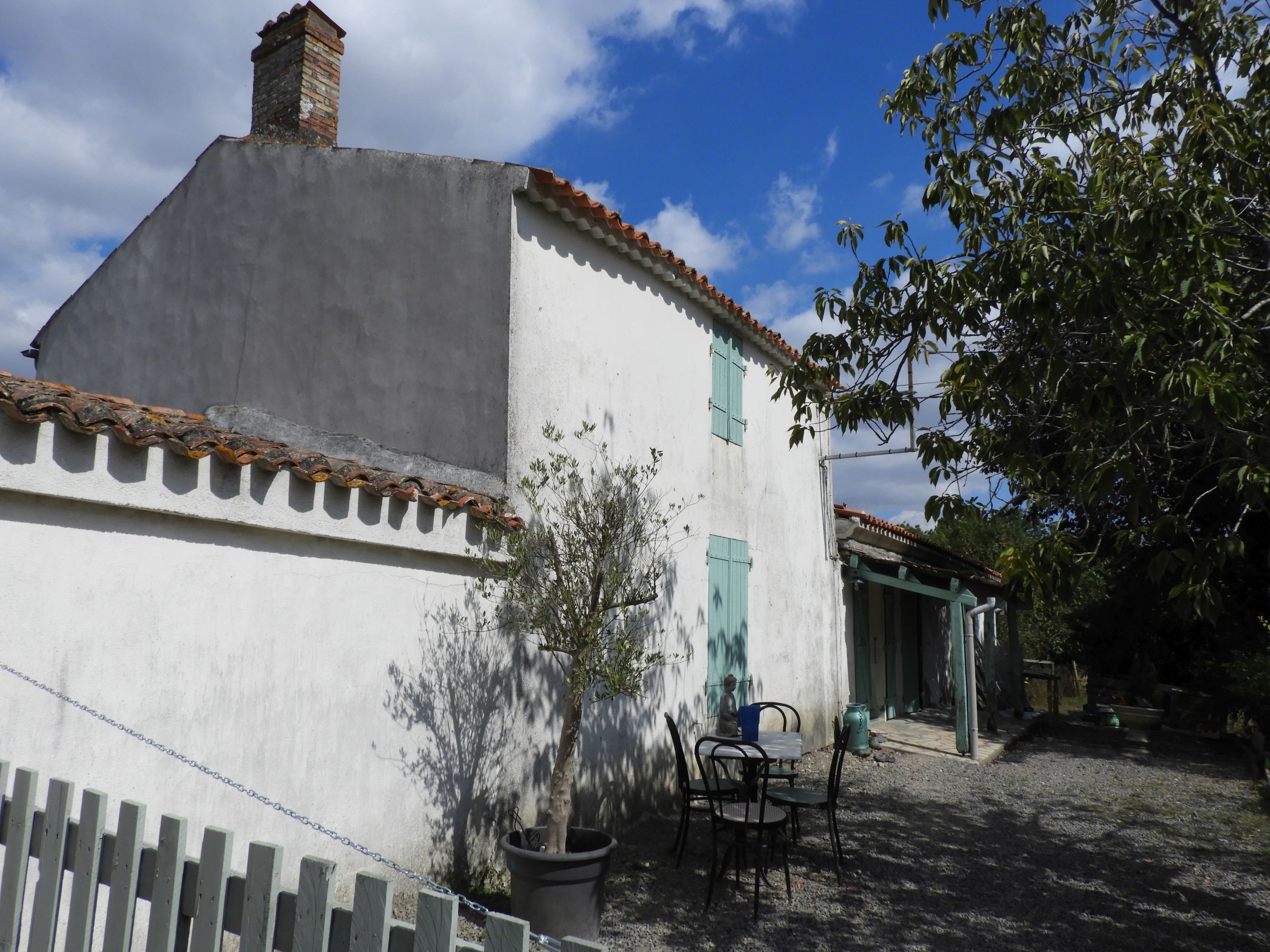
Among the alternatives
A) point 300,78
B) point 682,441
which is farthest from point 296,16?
point 682,441

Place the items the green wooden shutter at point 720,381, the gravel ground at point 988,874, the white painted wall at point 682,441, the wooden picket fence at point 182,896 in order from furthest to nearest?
the green wooden shutter at point 720,381 → the white painted wall at point 682,441 → the gravel ground at point 988,874 → the wooden picket fence at point 182,896

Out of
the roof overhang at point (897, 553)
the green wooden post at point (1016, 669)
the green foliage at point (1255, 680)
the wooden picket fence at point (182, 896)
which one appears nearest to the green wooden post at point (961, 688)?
the roof overhang at point (897, 553)

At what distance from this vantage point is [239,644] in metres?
4.06

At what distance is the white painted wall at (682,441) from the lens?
6262mm

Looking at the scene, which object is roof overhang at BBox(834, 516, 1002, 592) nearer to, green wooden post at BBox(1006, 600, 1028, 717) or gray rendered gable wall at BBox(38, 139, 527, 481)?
green wooden post at BBox(1006, 600, 1028, 717)

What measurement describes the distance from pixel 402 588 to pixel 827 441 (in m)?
7.68

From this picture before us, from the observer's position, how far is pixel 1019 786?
8797 millimetres

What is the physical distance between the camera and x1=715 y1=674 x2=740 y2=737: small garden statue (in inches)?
308

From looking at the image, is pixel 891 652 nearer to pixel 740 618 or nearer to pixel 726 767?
pixel 740 618

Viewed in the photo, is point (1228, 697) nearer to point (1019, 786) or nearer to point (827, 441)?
point (1019, 786)

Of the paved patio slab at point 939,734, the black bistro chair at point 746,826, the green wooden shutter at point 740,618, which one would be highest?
the green wooden shutter at point 740,618

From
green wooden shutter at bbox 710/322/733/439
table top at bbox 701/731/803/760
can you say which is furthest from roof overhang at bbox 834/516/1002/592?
table top at bbox 701/731/803/760

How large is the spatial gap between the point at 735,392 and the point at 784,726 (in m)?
3.49

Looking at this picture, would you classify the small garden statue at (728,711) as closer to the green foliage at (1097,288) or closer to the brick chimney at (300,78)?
the green foliage at (1097,288)
